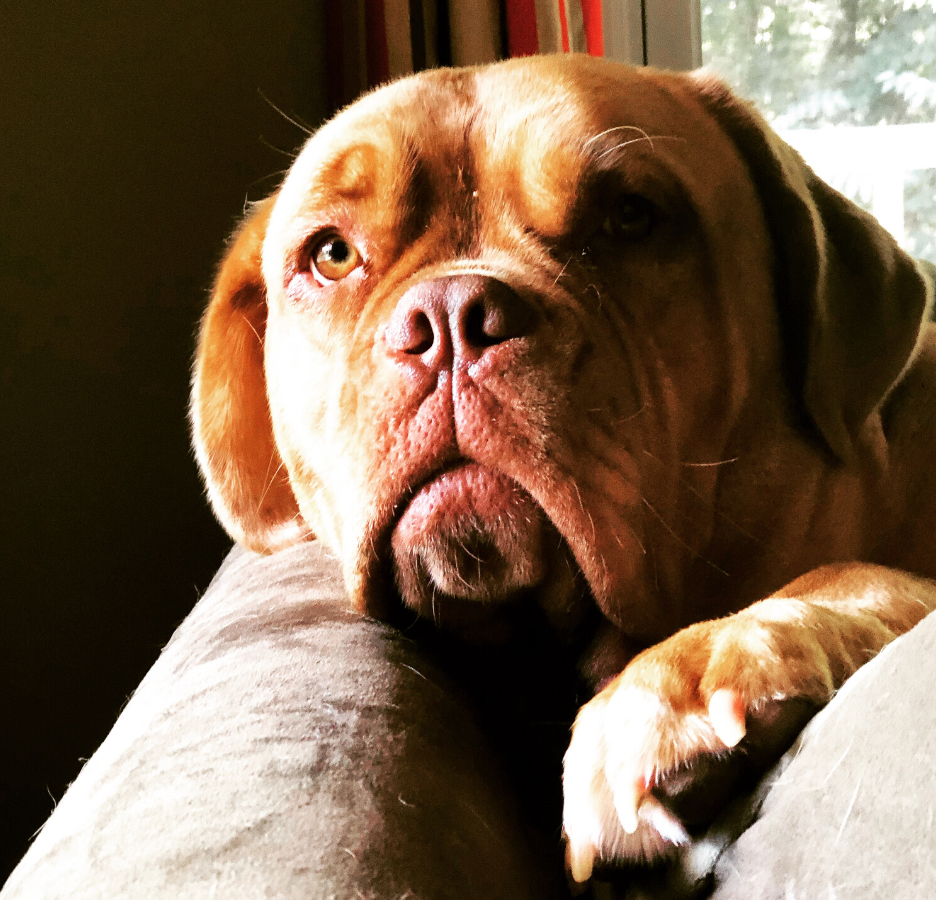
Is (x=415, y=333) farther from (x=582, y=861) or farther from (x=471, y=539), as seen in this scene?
(x=582, y=861)

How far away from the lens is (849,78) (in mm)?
3889

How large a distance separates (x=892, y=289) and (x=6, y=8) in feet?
6.85

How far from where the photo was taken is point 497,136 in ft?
4.06

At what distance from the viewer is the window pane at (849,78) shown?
3.85 m

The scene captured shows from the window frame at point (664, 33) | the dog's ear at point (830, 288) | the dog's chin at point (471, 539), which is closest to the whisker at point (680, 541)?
the dog's chin at point (471, 539)

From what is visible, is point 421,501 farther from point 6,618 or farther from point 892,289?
point 6,618

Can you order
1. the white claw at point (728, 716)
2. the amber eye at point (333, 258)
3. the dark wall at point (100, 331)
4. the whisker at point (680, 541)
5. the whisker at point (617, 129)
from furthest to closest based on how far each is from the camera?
the dark wall at point (100, 331), the amber eye at point (333, 258), the whisker at point (617, 129), the whisker at point (680, 541), the white claw at point (728, 716)

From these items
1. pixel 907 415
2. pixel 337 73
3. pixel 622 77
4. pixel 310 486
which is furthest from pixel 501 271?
pixel 337 73

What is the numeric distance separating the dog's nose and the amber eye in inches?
13.1

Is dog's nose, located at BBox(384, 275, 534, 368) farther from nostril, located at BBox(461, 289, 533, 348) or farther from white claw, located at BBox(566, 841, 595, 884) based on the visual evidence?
white claw, located at BBox(566, 841, 595, 884)

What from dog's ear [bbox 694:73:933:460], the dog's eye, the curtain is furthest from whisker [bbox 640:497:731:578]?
the curtain

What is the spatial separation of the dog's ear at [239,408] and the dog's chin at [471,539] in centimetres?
68

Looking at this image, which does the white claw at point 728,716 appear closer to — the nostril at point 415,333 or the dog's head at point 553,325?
the dog's head at point 553,325

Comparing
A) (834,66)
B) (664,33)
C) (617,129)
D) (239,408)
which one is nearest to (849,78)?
(834,66)
